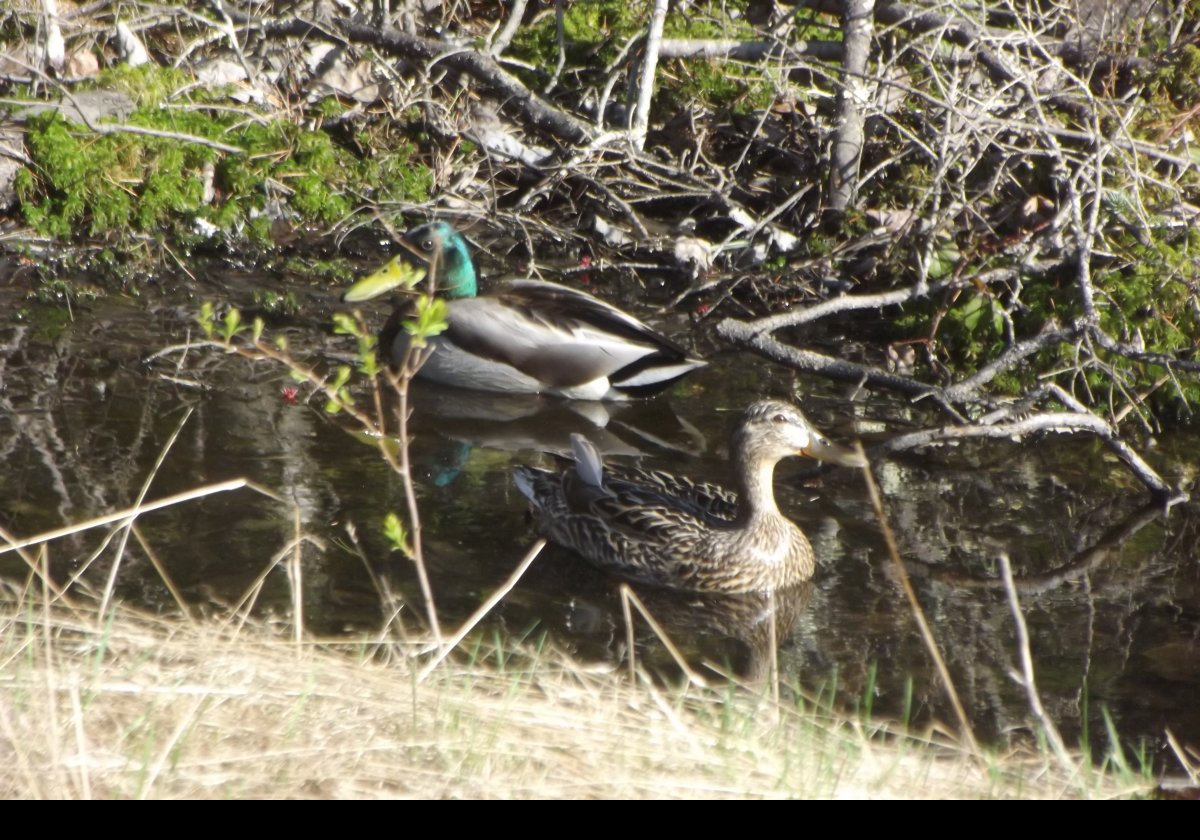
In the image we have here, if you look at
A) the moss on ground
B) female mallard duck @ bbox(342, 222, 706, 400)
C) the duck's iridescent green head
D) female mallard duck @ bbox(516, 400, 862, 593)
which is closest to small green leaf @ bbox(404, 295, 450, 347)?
female mallard duck @ bbox(516, 400, 862, 593)

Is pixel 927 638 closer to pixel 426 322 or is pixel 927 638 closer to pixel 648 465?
pixel 426 322

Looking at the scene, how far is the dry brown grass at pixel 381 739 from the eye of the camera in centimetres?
289

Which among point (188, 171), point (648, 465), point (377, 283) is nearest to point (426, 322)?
point (648, 465)

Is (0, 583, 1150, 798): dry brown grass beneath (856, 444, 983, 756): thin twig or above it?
beneath

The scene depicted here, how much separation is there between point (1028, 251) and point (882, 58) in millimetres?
1727

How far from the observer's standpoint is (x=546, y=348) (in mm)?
7895

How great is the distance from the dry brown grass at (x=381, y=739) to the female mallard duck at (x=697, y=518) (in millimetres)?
1926

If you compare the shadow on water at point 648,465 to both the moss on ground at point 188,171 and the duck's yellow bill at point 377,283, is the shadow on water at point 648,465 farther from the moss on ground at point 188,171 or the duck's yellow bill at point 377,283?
the moss on ground at point 188,171

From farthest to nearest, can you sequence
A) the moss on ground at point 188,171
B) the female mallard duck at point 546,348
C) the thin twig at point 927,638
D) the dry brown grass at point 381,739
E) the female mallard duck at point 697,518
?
1. the moss on ground at point 188,171
2. the female mallard duck at point 546,348
3. the female mallard duck at point 697,518
4. the thin twig at point 927,638
5. the dry brown grass at point 381,739

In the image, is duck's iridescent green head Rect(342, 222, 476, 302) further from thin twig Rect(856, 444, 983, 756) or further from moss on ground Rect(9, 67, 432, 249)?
thin twig Rect(856, 444, 983, 756)

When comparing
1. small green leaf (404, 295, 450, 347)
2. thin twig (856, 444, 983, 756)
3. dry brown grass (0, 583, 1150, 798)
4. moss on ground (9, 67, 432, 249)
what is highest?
moss on ground (9, 67, 432, 249)

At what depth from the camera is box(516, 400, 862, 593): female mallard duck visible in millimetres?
5766

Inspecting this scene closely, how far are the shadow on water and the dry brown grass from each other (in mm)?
907

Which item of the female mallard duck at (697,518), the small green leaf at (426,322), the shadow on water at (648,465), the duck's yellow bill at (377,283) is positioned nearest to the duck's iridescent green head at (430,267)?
the duck's yellow bill at (377,283)
